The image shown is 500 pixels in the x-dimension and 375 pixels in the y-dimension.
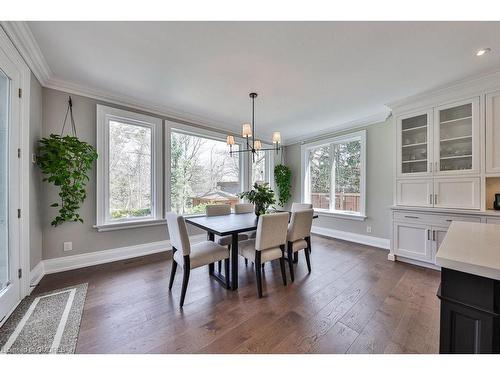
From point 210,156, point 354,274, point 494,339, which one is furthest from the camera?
point 210,156

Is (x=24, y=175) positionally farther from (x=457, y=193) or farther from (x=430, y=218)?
(x=457, y=193)

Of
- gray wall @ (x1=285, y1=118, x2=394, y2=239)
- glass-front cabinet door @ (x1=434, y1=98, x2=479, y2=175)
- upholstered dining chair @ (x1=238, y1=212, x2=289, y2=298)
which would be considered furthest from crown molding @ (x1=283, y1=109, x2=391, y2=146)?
upholstered dining chair @ (x1=238, y1=212, x2=289, y2=298)

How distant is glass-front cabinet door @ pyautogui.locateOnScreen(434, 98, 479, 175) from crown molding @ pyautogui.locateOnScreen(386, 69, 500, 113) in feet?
0.35

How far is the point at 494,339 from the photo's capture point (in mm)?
767

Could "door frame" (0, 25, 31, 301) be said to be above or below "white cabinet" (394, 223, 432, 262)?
above

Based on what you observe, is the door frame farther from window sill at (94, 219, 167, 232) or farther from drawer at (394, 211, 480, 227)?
drawer at (394, 211, 480, 227)

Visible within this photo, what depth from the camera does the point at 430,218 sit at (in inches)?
113

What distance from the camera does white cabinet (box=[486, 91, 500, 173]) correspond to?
247cm

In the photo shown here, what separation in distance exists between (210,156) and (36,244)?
9.51 feet

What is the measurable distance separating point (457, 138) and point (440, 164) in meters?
0.37

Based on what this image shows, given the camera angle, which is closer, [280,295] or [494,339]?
[494,339]

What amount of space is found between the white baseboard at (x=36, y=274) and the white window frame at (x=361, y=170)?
489 cm

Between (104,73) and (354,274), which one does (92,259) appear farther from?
(354,274)
